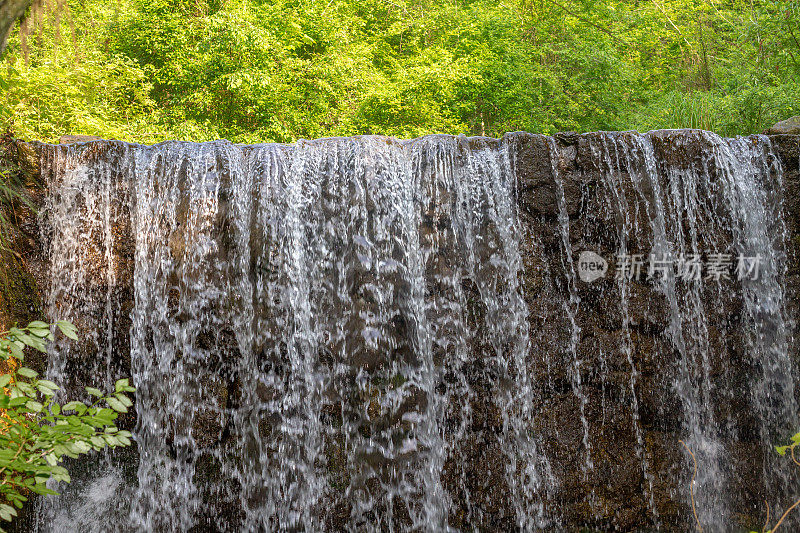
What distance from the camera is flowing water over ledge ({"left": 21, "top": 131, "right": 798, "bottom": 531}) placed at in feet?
12.9

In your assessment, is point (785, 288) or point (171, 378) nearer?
point (171, 378)

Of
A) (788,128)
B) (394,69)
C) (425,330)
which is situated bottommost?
(425,330)

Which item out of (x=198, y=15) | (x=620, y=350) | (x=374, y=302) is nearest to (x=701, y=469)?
(x=620, y=350)

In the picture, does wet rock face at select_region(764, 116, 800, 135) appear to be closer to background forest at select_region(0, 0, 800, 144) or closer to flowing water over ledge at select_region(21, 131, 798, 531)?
flowing water over ledge at select_region(21, 131, 798, 531)

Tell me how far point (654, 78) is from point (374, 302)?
1032cm

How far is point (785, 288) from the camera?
14.4ft

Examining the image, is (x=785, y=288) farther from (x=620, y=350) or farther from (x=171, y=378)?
(x=171, y=378)

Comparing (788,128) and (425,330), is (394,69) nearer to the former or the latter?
(788,128)

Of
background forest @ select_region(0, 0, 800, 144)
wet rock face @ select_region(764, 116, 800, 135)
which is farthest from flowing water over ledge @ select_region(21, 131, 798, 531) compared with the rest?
background forest @ select_region(0, 0, 800, 144)

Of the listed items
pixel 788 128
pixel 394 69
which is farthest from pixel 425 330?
pixel 394 69

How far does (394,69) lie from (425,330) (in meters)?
7.91

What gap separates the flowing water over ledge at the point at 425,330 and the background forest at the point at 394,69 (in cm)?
344

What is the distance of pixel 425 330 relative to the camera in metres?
4.13

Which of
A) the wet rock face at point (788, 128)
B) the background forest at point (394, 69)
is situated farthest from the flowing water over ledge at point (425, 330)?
the background forest at point (394, 69)
